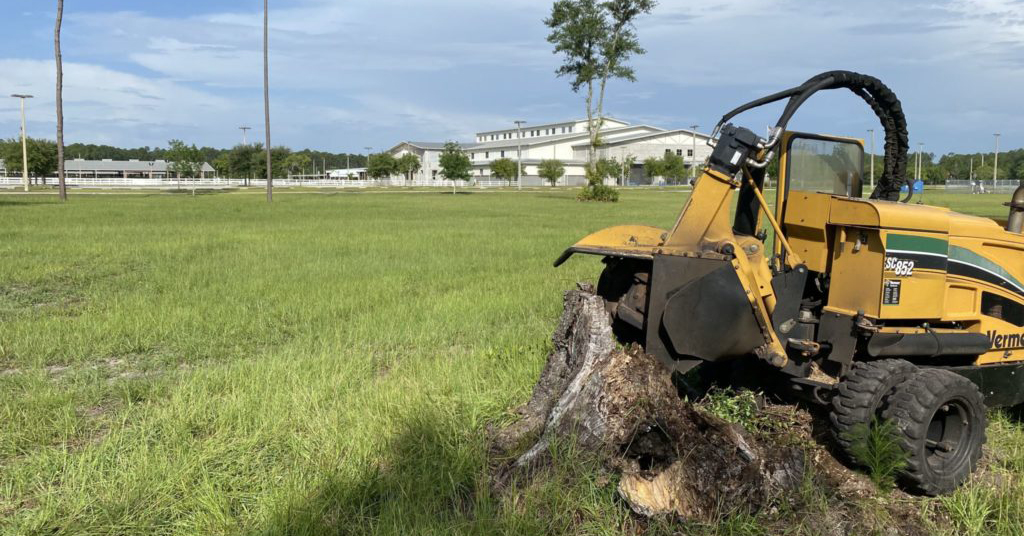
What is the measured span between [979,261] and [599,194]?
4506 cm

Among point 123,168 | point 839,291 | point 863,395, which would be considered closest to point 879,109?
point 839,291

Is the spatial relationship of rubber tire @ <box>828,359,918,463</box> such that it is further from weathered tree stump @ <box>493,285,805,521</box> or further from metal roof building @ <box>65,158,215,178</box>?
metal roof building @ <box>65,158,215,178</box>

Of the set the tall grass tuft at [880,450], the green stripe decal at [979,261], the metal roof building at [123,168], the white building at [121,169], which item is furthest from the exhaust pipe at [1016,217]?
the metal roof building at [123,168]

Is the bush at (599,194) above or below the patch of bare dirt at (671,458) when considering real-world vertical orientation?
above

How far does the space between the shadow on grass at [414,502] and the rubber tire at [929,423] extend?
2.23 meters

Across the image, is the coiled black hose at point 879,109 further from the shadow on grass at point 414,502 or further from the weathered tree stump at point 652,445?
the shadow on grass at point 414,502

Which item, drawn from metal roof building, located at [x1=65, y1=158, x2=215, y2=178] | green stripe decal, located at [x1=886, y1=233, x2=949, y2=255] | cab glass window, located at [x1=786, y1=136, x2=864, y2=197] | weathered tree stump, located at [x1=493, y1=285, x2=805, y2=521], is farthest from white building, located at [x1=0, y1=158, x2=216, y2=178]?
green stripe decal, located at [x1=886, y1=233, x2=949, y2=255]

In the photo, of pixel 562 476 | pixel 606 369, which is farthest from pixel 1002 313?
pixel 562 476

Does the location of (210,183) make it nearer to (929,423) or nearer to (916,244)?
(916,244)

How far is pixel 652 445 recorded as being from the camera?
416 centimetres

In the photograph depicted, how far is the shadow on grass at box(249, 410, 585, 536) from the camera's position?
3820 millimetres

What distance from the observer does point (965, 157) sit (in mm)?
131375

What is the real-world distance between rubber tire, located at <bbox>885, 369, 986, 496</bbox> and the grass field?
148 millimetres

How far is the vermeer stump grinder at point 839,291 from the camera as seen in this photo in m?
4.48
